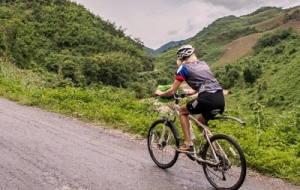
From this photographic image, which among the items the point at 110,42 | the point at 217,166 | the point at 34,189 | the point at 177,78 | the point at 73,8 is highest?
the point at 73,8

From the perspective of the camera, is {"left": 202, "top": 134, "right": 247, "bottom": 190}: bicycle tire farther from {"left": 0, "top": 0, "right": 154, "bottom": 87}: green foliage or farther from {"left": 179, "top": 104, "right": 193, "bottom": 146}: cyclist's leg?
{"left": 0, "top": 0, "right": 154, "bottom": 87}: green foliage

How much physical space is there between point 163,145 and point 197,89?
55.4 inches

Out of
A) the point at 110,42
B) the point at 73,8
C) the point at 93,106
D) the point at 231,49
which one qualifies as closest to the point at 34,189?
the point at 93,106

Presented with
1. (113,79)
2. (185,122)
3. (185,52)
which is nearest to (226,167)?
(185,122)

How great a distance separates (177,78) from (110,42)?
81143mm

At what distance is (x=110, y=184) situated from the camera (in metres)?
4.71

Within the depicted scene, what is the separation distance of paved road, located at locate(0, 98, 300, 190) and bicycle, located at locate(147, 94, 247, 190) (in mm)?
214

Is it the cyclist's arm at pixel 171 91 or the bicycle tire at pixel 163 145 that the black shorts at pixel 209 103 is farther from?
the bicycle tire at pixel 163 145

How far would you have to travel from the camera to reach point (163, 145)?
5.70 meters

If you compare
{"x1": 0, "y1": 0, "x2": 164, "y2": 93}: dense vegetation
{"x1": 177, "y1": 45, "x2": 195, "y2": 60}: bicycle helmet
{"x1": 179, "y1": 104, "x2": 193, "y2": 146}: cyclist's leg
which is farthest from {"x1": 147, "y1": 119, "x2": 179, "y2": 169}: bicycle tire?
{"x1": 0, "y1": 0, "x2": 164, "y2": 93}: dense vegetation

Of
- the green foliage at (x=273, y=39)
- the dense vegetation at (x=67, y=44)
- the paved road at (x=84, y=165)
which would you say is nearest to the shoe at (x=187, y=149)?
the paved road at (x=84, y=165)

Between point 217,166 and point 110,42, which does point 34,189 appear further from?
point 110,42

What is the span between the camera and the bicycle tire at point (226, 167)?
443cm

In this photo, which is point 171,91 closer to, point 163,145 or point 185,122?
point 185,122
